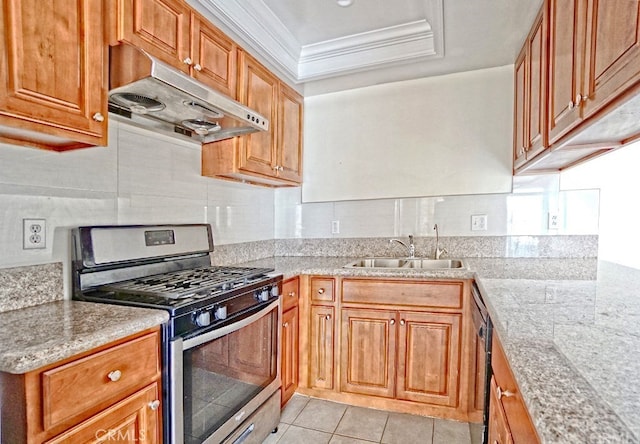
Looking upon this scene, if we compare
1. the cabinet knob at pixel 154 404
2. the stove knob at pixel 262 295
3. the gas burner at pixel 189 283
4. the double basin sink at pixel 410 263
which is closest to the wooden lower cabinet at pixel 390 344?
the double basin sink at pixel 410 263

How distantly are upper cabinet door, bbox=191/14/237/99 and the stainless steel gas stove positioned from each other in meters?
0.81

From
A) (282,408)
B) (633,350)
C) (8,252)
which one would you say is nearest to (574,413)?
(633,350)

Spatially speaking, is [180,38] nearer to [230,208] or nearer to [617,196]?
[230,208]

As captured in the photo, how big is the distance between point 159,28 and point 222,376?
150cm

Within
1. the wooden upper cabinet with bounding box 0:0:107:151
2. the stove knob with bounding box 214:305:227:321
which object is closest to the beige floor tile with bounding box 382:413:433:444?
the stove knob with bounding box 214:305:227:321

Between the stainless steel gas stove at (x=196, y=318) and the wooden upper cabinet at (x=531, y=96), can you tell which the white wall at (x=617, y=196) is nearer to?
the wooden upper cabinet at (x=531, y=96)

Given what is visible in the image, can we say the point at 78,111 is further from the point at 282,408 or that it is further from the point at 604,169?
the point at 604,169

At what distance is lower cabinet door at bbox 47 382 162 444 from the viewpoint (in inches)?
36.9

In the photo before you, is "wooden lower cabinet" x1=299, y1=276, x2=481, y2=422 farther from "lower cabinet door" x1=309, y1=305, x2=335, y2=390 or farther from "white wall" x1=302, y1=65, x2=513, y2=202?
"white wall" x1=302, y1=65, x2=513, y2=202

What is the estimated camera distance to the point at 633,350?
0.78 metres

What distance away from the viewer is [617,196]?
215 centimetres

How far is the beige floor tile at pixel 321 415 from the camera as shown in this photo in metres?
2.00

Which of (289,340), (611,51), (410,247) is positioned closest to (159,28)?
(611,51)

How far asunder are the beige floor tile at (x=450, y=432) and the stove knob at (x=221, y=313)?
4.45 feet
